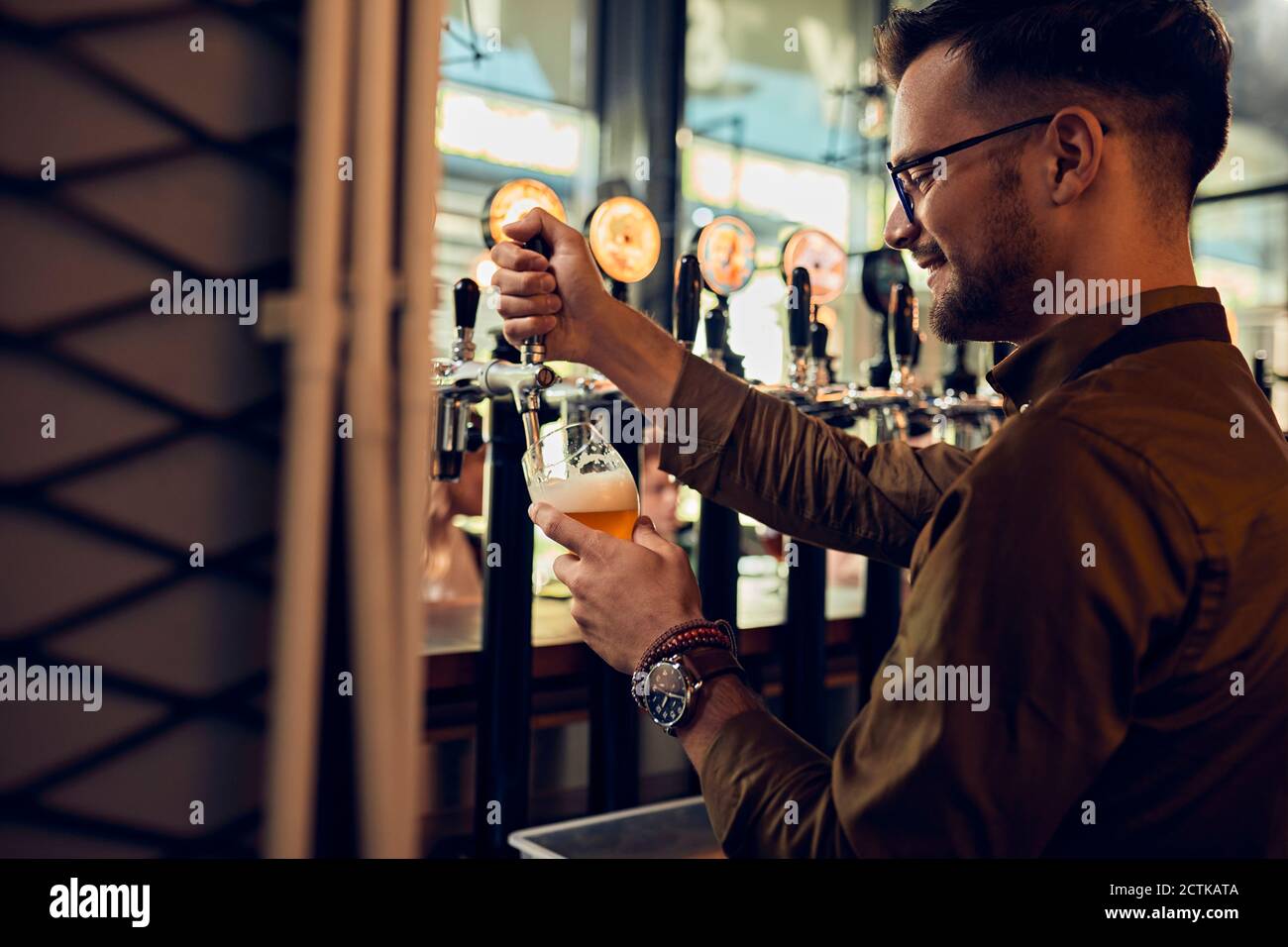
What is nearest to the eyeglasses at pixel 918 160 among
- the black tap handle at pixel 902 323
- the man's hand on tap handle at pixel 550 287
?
the man's hand on tap handle at pixel 550 287

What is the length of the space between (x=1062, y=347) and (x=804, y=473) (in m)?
0.50

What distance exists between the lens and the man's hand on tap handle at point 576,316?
134 centimetres

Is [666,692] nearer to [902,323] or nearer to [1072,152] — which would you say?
[1072,152]

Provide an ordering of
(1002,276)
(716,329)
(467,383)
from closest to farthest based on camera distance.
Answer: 1. (1002,276)
2. (467,383)
3. (716,329)

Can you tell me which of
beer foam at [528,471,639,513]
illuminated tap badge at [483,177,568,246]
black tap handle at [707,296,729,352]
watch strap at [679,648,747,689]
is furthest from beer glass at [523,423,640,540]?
black tap handle at [707,296,729,352]

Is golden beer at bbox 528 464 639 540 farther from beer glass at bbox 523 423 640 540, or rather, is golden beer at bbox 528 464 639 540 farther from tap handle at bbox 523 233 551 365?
tap handle at bbox 523 233 551 365

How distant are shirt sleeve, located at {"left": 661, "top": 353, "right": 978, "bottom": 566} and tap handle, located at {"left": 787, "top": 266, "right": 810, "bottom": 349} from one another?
0.45m

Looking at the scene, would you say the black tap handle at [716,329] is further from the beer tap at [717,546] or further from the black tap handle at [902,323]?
the black tap handle at [902,323]

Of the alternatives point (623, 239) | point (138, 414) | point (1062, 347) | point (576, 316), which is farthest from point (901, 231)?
point (138, 414)

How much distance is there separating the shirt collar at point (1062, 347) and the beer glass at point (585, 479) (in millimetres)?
460

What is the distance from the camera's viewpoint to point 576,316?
139 centimetres

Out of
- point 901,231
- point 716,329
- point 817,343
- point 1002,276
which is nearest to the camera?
point 1002,276

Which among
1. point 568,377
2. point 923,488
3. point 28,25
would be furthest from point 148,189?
point 923,488
